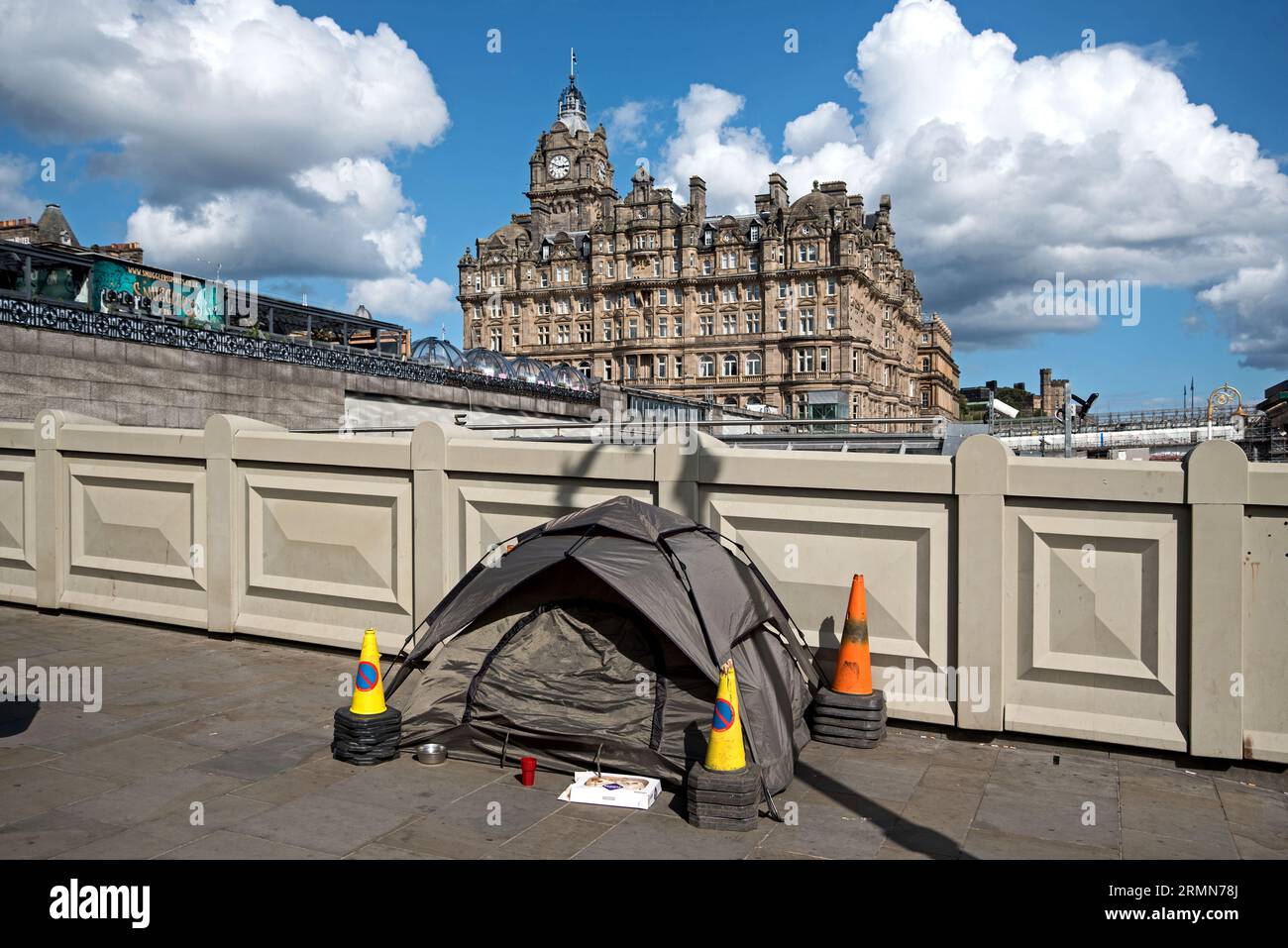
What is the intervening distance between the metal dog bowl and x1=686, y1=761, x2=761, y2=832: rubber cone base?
2142 millimetres

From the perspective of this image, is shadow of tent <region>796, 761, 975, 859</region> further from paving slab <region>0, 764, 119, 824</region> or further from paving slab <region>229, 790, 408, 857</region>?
paving slab <region>0, 764, 119, 824</region>

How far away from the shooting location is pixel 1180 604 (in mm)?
7172

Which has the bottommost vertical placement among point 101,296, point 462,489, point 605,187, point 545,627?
point 545,627

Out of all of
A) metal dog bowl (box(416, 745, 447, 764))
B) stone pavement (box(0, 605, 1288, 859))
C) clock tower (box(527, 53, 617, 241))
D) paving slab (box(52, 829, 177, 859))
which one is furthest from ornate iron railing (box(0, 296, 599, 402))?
clock tower (box(527, 53, 617, 241))

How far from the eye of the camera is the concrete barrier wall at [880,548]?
7.00 meters

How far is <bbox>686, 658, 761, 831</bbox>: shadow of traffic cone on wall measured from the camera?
5.75 meters

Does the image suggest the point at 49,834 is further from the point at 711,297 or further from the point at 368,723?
the point at 711,297

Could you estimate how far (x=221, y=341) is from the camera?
20109 mm

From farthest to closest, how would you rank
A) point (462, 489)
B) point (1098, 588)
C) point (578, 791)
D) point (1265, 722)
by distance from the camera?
point (462, 489) → point (1098, 588) → point (1265, 722) → point (578, 791)

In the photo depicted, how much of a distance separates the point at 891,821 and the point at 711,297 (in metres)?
90.6

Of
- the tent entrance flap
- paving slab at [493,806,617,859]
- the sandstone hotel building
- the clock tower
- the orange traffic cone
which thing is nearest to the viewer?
paving slab at [493,806,617,859]

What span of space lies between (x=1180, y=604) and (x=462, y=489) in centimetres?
659

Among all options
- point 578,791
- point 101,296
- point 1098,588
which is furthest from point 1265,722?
point 101,296
